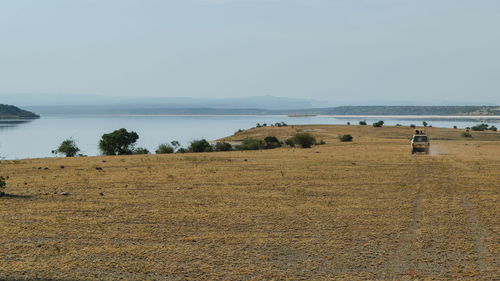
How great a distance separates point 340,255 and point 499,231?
4431 millimetres

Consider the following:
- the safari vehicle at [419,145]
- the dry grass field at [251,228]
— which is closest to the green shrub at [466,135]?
the safari vehicle at [419,145]

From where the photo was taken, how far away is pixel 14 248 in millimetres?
10883

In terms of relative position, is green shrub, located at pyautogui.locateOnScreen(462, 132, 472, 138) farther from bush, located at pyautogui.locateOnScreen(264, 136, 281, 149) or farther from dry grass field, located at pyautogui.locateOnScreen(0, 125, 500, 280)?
dry grass field, located at pyautogui.locateOnScreen(0, 125, 500, 280)

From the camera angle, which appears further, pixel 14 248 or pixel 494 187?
pixel 494 187

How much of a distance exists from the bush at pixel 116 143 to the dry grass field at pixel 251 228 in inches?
1359

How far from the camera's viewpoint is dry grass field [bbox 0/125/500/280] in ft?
31.7

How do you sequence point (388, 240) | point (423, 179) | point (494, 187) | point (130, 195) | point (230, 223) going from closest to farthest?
point (388, 240) → point (230, 223) → point (130, 195) → point (494, 187) → point (423, 179)

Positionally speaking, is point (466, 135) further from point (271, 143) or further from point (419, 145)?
point (419, 145)

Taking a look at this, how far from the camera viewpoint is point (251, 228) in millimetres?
13016

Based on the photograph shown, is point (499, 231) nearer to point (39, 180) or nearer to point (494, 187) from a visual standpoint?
point (494, 187)

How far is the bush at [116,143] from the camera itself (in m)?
57.6

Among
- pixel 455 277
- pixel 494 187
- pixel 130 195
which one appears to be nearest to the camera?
pixel 455 277

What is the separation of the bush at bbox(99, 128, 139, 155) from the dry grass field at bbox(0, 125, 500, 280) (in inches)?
1359

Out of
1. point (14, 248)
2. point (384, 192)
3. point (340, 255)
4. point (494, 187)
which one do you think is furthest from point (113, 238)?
point (494, 187)
